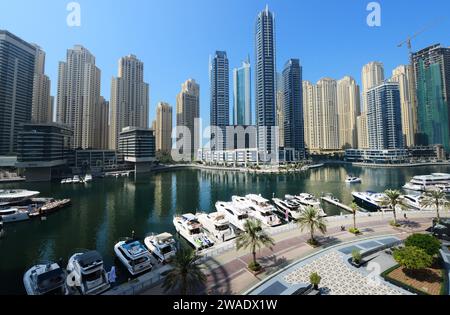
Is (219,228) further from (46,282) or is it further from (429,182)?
(429,182)

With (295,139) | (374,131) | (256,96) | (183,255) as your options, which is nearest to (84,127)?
(256,96)

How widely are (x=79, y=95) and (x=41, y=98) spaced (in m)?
28.5

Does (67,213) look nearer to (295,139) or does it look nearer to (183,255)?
(183,255)

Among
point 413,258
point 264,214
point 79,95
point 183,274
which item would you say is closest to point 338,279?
point 413,258

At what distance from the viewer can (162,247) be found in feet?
89.0

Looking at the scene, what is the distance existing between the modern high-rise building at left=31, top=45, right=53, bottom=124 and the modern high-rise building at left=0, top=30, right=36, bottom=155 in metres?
18.3

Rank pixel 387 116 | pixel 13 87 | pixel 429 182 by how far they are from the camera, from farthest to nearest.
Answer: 1. pixel 387 116
2. pixel 13 87
3. pixel 429 182

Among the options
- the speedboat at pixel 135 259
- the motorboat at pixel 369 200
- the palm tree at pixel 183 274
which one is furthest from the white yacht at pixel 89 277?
Result: the motorboat at pixel 369 200

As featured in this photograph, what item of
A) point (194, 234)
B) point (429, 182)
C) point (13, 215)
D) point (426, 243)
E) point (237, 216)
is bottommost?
point (194, 234)

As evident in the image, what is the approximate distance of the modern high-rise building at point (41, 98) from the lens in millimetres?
161387

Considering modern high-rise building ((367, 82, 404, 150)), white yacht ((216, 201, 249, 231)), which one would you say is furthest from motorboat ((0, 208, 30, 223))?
modern high-rise building ((367, 82, 404, 150))

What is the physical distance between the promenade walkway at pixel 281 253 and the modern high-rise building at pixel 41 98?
19369cm

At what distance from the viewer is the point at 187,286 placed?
713 inches

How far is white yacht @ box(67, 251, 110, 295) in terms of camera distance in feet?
66.8
